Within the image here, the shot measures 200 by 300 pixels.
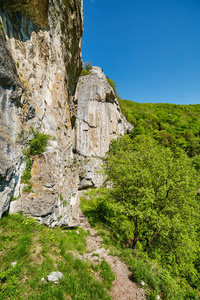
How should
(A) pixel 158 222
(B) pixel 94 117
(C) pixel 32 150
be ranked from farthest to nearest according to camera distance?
(B) pixel 94 117 → (A) pixel 158 222 → (C) pixel 32 150

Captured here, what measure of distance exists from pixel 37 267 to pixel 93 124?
70.9 feet

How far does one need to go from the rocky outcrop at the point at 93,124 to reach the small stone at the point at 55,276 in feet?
52.8

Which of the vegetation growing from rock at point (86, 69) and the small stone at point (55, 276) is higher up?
the vegetation growing from rock at point (86, 69)

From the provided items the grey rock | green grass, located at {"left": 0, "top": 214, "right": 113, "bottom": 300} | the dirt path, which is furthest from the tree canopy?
the grey rock

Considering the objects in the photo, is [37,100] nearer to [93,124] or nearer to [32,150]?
[32,150]

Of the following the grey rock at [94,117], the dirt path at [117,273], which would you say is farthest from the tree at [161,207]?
the grey rock at [94,117]

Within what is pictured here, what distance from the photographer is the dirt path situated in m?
5.02

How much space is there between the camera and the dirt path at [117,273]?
5.02 meters

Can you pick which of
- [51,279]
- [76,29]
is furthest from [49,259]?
[76,29]

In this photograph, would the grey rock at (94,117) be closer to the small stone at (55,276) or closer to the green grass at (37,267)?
the green grass at (37,267)

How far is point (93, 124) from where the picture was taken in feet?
78.5

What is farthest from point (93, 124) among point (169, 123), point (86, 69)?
point (169, 123)

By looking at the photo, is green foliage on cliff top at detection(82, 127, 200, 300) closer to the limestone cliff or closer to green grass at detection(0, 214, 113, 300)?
green grass at detection(0, 214, 113, 300)

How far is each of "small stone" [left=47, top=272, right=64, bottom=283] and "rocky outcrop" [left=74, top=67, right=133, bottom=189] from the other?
16.1m
